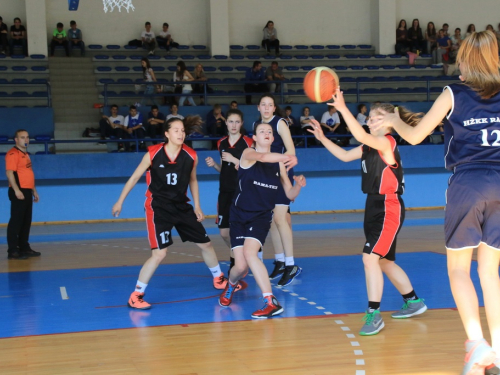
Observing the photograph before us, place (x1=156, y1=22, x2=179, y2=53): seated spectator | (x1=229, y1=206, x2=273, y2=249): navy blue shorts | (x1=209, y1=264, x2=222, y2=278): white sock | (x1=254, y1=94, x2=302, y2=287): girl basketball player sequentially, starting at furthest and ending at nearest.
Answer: (x1=156, y1=22, x2=179, y2=53): seated spectator < (x1=254, y1=94, x2=302, y2=287): girl basketball player < (x1=209, y1=264, x2=222, y2=278): white sock < (x1=229, y1=206, x2=273, y2=249): navy blue shorts

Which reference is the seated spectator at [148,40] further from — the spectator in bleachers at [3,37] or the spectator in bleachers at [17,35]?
the spectator in bleachers at [3,37]

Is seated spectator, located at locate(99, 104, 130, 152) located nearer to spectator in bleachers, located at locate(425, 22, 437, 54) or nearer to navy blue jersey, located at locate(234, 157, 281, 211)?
navy blue jersey, located at locate(234, 157, 281, 211)

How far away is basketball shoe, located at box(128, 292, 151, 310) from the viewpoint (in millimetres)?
5441

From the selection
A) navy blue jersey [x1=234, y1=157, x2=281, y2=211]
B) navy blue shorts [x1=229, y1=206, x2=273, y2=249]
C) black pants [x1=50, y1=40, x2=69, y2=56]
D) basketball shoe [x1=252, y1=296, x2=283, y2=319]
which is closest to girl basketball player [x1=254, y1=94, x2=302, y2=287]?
navy blue jersey [x1=234, y1=157, x2=281, y2=211]

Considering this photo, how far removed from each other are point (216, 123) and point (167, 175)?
27.9 feet

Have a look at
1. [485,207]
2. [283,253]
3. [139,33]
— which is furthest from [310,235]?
[139,33]

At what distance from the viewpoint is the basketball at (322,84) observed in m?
4.63

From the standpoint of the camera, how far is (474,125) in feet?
10.4

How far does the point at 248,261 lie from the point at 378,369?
5.56 feet

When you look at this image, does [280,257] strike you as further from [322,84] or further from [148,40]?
[148,40]

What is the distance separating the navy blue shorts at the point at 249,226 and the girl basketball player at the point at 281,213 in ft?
3.04

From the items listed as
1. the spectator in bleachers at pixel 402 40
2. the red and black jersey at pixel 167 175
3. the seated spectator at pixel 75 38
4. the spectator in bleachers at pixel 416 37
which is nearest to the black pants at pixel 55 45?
the seated spectator at pixel 75 38

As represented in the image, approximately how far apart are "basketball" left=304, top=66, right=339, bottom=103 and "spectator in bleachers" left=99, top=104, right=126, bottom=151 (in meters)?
9.50

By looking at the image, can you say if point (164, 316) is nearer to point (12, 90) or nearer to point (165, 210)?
point (165, 210)
